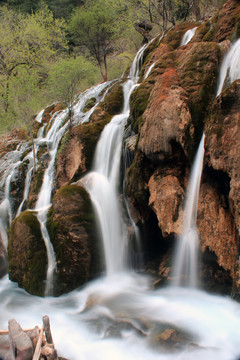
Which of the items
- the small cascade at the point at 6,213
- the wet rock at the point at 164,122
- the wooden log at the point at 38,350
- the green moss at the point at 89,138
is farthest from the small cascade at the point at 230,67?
the small cascade at the point at 6,213

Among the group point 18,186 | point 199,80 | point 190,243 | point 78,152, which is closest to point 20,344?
point 190,243

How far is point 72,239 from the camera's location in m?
8.04

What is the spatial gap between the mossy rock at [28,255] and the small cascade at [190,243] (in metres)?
4.10

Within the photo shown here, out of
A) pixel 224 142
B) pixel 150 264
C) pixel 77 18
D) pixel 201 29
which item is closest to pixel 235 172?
pixel 224 142

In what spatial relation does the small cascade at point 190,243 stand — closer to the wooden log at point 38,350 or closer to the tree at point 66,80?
the wooden log at point 38,350

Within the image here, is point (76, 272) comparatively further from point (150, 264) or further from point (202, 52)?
point (202, 52)

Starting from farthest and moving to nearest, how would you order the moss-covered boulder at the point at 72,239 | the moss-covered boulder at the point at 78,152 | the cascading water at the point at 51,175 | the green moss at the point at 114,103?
the green moss at the point at 114,103 < the moss-covered boulder at the point at 78,152 < the cascading water at the point at 51,175 < the moss-covered boulder at the point at 72,239

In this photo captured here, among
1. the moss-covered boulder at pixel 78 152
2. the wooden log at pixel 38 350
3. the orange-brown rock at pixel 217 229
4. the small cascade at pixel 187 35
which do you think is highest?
the small cascade at pixel 187 35

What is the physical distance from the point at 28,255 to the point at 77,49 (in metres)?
33.5

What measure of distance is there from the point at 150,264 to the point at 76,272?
8.17ft

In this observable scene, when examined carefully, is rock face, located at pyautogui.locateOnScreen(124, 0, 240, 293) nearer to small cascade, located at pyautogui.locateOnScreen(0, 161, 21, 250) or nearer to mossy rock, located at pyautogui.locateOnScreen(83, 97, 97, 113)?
small cascade, located at pyautogui.locateOnScreen(0, 161, 21, 250)

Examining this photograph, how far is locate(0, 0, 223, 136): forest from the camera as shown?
15.1m

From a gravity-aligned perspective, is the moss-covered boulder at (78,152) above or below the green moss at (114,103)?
below

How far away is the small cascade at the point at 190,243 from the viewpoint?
22.0 ft
